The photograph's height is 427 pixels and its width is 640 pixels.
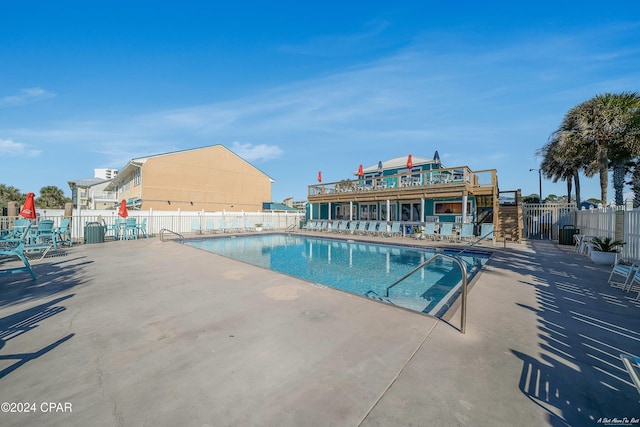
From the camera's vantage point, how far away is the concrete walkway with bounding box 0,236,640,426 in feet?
6.49

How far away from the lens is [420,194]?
15.6m

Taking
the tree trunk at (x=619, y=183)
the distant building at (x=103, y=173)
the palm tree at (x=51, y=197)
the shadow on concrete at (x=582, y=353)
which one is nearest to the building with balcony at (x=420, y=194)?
the tree trunk at (x=619, y=183)

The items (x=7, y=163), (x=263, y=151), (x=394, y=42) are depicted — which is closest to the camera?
(x=394, y=42)

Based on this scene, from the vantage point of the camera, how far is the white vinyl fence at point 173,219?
13.4 meters

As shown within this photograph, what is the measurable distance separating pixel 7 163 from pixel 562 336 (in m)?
45.7

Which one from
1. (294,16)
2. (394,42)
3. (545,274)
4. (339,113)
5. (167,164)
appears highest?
(294,16)

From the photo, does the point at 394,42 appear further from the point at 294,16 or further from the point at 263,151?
the point at 263,151

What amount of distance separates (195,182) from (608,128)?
2750 centimetres

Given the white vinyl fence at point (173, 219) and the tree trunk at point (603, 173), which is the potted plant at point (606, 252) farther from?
the white vinyl fence at point (173, 219)

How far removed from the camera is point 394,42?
46.9ft

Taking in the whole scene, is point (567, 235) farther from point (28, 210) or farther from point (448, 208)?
point (28, 210)

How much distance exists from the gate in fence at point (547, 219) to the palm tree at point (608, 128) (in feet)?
18.3

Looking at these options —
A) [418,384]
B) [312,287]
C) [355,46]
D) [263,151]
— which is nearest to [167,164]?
[263,151]

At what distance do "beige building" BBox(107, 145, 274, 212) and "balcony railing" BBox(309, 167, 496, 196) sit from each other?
11.9 metres
